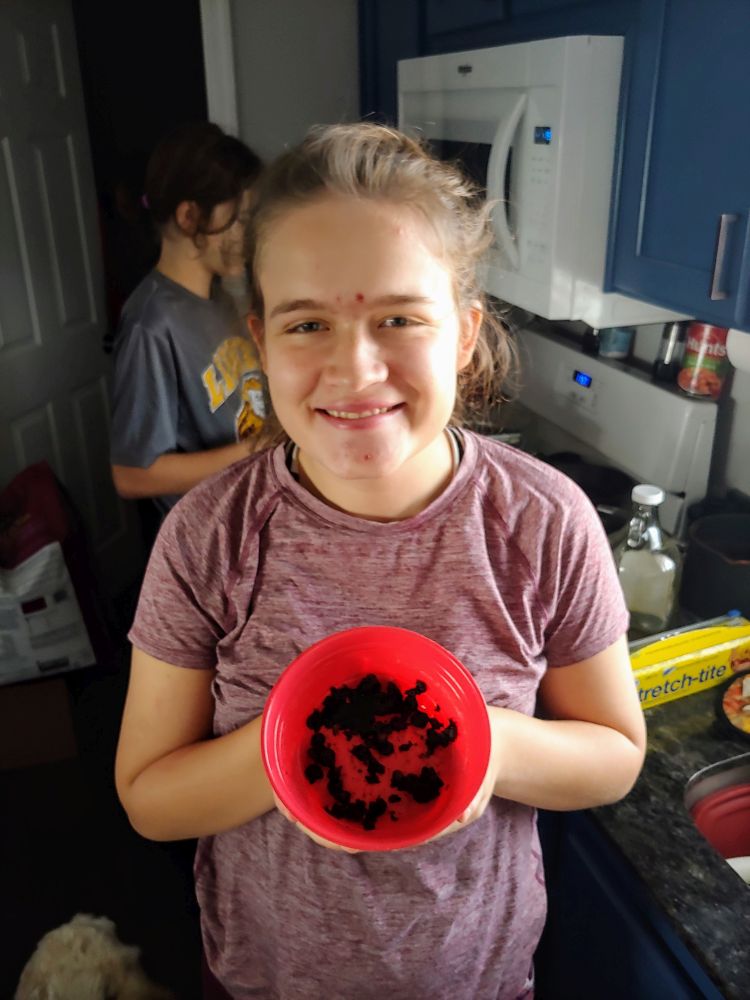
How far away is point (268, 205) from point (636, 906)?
91 cm

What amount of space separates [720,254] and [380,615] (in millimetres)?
678

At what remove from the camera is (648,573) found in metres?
1.38

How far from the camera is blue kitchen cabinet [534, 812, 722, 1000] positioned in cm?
95

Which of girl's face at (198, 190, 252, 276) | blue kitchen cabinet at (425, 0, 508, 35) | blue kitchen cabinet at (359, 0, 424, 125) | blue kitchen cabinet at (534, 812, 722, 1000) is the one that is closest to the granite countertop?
blue kitchen cabinet at (534, 812, 722, 1000)

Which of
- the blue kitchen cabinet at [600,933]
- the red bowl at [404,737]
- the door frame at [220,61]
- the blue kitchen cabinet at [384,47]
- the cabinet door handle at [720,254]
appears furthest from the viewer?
the door frame at [220,61]

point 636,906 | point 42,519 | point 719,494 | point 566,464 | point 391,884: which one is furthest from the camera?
point 42,519

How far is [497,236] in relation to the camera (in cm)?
146

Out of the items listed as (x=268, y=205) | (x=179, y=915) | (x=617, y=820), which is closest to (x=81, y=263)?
(x=179, y=915)

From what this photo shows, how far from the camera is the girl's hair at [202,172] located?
1.68m

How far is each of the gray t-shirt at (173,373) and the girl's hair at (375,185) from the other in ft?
2.61

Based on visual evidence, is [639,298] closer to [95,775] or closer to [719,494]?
[719,494]

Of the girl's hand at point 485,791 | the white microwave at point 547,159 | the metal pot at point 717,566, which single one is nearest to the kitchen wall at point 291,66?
the white microwave at point 547,159

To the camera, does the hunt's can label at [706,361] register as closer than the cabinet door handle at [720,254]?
No

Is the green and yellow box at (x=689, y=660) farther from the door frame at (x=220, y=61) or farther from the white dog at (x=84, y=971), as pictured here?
the door frame at (x=220, y=61)
